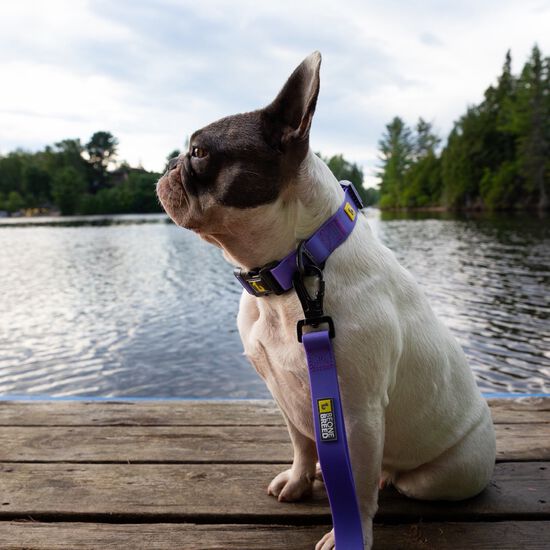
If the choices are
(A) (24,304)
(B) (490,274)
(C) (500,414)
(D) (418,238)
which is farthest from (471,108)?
(C) (500,414)

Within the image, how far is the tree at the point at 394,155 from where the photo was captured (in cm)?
11350

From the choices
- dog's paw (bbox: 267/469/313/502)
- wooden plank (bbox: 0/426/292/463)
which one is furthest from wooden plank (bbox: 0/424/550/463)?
dog's paw (bbox: 267/469/313/502)

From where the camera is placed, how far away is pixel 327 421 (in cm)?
184

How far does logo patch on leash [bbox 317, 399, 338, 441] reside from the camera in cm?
184

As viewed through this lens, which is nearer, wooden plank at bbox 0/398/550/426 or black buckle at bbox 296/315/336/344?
black buckle at bbox 296/315/336/344

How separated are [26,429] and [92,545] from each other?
146 centimetres

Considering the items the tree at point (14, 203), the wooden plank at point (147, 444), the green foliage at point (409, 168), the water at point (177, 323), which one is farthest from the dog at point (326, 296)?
the tree at point (14, 203)

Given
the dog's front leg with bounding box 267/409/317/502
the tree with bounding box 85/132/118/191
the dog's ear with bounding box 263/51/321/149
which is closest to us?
the dog's ear with bounding box 263/51/321/149

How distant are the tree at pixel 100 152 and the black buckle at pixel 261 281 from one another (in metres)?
130

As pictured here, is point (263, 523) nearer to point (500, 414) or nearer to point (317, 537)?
point (317, 537)

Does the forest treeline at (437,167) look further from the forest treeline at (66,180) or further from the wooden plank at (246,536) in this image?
the wooden plank at (246,536)

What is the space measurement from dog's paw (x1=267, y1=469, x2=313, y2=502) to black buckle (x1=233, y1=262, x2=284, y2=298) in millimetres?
1055

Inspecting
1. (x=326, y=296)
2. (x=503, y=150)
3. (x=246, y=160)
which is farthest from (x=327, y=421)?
(x=503, y=150)

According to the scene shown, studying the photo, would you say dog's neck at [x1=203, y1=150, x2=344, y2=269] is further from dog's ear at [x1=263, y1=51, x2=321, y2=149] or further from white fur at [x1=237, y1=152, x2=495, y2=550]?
dog's ear at [x1=263, y1=51, x2=321, y2=149]
